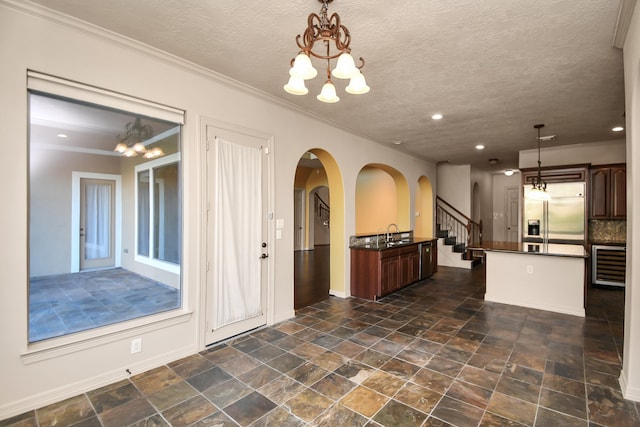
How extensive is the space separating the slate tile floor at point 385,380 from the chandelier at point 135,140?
209 centimetres

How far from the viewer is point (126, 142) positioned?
9.64 feet

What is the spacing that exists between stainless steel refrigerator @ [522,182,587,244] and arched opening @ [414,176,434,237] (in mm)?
2404

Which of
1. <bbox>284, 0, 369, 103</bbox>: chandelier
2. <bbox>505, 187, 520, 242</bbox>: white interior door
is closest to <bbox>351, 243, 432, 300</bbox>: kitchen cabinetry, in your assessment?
<bbox>284, 0, 369, 103</bbox>: chandelier

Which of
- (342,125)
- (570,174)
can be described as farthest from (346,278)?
(570,174)

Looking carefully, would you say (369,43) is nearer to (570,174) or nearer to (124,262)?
(124,262)

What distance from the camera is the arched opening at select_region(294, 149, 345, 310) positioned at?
534cm

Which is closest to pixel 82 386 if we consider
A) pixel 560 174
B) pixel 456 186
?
pixel 560 174

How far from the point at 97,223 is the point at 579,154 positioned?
28.1 ft

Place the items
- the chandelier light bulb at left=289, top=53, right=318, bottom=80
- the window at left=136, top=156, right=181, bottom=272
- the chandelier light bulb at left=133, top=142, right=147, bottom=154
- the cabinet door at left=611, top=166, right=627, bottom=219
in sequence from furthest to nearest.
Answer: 1. the cabinet door at left=611, top=166, right=627, bottom=219
2. the window at left=136, top=156, right=181, bottom=272
3. the chandelier light bulb at left=133, top=142, right=147, bottom=154
4. the chandelier light bulb at left=289, top=53, right=318, bottom=80

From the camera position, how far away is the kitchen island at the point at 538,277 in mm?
4434

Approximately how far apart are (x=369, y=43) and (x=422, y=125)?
278 cm

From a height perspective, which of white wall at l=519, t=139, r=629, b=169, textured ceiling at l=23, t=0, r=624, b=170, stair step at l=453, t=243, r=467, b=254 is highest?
textured ceiling at l=23, t=0, r=624, b=170

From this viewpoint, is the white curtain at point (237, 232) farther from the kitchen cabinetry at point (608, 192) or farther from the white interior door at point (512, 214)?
the white interior door at point (512, 214)

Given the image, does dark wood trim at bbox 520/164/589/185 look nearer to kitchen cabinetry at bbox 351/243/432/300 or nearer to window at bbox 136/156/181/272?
kitchen cabinetry at bbox 351/243/432/300
